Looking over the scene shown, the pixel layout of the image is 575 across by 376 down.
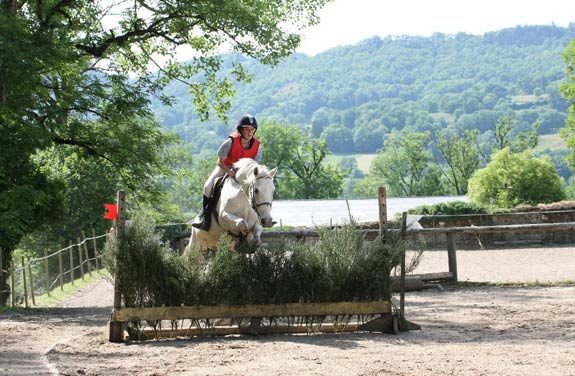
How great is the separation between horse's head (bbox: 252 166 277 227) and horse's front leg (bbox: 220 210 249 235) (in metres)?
0.23

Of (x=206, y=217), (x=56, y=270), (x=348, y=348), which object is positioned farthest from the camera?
(x=56, y=270)

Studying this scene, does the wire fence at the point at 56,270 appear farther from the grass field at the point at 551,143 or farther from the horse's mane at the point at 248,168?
the grass field at the point at 551,143

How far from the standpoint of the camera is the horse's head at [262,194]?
1077cm

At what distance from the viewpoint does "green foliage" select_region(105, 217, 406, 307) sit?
9906mm

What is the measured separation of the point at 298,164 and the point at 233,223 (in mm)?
72806

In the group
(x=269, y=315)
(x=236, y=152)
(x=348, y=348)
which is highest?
(x=236, y=152)

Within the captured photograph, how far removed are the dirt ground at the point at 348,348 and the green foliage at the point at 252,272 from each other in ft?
1.54

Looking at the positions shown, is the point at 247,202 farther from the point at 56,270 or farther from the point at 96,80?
the point at 56,270

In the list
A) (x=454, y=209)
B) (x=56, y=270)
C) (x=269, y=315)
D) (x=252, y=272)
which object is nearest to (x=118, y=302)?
(x=252, y=272)

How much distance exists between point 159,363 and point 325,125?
184 metres

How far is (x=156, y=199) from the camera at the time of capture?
2117 centimetres

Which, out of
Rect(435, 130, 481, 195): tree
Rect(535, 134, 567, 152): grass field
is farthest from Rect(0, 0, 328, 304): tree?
Rect(535, 134, 567, 152): grass field

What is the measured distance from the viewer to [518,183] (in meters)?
41.5

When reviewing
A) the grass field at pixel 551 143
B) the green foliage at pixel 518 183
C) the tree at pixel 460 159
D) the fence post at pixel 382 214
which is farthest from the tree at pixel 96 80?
the grass field at pixel 551 143
